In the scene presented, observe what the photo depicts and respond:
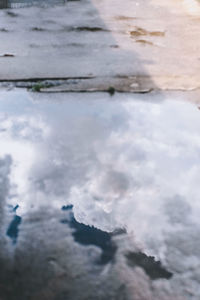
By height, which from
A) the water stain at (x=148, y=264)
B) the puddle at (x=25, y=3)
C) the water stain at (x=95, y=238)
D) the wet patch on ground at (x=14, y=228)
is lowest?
the wet patch on ground at (x=14, y=228)

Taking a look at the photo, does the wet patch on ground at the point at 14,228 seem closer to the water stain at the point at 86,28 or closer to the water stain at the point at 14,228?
the water stain at the point at 14,228

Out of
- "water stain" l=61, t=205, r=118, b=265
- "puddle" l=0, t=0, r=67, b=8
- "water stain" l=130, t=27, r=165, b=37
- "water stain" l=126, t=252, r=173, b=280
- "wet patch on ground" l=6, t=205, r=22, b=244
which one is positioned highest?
"water stain" l=130, t=27, r=165, b=37

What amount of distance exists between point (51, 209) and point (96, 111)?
1249 mm

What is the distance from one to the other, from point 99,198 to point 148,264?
1.80 ft

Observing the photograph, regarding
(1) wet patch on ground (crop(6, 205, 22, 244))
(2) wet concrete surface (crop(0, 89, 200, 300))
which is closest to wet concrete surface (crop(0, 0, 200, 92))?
(2) wet concrete surface (crop(0, 89, 200, 300))

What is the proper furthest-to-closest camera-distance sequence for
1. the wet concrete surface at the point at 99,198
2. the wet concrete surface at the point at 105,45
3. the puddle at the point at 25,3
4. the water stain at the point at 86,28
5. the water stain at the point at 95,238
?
1. the puddle at the point at 25,3
2. the water stain at the point at 86,28
3. the wet concrete surface at the point at 105,45
4. the water stain at the point at 95,238
5. the wet concrete surface at the point at 99,198

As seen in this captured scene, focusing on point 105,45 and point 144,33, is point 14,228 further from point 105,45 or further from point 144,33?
point 144,33

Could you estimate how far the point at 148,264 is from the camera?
1739 mm

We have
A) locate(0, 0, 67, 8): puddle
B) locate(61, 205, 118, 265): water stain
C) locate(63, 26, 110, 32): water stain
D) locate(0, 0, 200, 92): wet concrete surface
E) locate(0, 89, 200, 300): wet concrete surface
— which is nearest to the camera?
locate(0, 89, 200, 300): wet concrete surface

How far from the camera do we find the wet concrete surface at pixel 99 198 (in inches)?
Result: 65.5

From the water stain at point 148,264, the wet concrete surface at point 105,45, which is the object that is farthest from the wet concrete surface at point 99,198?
the wet concrete surface at point 105,45

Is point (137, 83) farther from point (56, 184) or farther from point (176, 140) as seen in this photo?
point (56, 184)

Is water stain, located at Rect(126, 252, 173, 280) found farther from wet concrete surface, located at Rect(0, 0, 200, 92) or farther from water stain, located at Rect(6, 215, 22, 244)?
wet concrete surface, located at Rect(0, 0, 200, 92)

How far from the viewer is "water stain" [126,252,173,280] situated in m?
1.69
